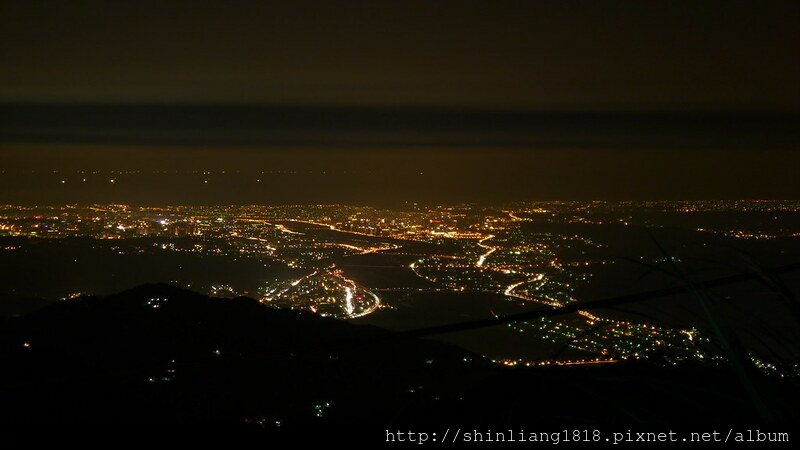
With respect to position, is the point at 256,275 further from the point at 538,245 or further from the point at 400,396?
Answer: the point at 400,396

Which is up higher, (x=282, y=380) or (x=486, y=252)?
(x=282, y=380)

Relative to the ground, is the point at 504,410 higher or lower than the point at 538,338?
higher

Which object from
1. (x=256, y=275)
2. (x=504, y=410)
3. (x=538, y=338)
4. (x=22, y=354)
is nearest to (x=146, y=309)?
(x=22, y=354)

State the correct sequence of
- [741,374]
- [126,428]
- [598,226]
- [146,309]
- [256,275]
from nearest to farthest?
[741,374]
[126,428]
[146,309]
[256,275]
[598,226]

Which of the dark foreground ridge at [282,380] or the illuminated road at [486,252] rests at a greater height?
the dark foreground ridge at [282,380]

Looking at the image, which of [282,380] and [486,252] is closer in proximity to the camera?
[282,380]

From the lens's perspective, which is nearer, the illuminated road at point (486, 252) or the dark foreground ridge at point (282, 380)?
the dark foreground ridge at point (282, 380)

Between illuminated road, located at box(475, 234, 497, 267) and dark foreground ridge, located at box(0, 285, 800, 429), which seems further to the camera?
illuminated road, located at box(475, 234, 497, 267)

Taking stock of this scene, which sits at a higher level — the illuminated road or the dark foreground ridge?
the dark foreground ridge
